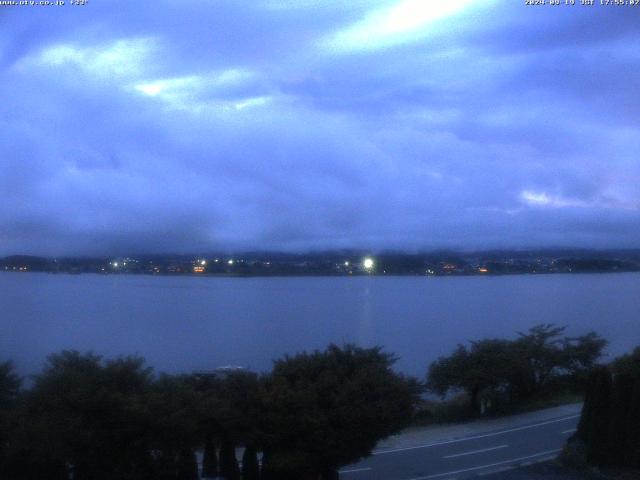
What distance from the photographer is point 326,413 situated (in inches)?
589

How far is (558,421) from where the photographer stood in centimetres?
2381

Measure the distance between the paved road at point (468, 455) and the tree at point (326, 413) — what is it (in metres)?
2.73

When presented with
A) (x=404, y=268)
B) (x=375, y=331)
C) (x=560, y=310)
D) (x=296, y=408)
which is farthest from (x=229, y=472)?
(x=560, y=310)

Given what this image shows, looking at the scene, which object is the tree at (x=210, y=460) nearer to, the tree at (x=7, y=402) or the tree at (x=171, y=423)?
the tree at (x=171, y=423)

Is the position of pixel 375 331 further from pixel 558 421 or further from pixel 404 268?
pixel 558 421

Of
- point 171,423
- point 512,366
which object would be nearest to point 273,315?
point 512,366

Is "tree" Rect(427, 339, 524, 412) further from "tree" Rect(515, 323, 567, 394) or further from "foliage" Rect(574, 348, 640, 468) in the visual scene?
"foliage" Rect(574, 348, 640, 468)

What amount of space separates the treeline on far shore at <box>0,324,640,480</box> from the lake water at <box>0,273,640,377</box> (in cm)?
1306

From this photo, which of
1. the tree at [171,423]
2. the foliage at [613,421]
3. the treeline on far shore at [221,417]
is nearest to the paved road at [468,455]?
the foliage at [613,421]

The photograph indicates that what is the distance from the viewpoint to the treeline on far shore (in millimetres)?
13406

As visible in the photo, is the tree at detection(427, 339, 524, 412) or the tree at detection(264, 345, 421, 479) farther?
the tree at detection(427, 339, 524, 412)

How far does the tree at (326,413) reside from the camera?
1468cm

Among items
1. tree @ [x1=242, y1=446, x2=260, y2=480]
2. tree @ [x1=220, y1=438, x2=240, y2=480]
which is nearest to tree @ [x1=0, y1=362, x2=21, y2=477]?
tree @ [x1=220, y1=438, x2=240, y2=480]

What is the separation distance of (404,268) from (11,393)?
Answer: 47506 mm
